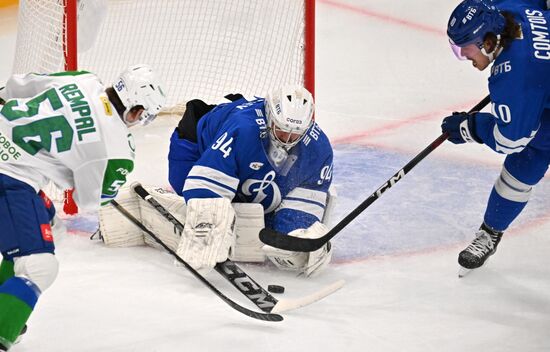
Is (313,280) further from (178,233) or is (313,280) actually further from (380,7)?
(380,7)

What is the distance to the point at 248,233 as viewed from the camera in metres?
3.76

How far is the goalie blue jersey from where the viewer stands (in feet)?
12.1

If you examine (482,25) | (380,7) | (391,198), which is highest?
(482,25)

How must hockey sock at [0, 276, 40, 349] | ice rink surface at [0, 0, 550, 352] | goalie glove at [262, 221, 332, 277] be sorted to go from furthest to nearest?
goalie glove at [262, 221, 332, 277]
ice rink surface at [0, 0, 550, 352]
hockey sock at [0, 276, 40, 349]

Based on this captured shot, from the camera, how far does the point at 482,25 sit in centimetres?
330

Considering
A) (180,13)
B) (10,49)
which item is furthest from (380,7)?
(10,49)

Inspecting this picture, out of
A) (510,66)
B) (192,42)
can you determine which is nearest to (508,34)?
(510,66)

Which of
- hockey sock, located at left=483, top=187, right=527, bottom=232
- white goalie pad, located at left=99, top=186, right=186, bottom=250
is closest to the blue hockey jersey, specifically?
hockey sock, located at left=483, top=187, right=527, bottom=232

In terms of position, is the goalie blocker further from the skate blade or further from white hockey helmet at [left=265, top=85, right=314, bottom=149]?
the skate blade

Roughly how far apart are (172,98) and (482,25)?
201 centimetres

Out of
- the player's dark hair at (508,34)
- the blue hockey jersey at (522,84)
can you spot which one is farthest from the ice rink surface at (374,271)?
the player's dark hair at (508,34)

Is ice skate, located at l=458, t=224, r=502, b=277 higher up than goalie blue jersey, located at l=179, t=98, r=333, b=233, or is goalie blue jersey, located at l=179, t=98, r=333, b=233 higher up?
goalie blue jersey, located at l=179, t=98, r=333, b=233

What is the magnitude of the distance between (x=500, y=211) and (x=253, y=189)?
3.02ft

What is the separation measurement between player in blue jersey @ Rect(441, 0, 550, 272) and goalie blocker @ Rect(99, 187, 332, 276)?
76 centimetres
